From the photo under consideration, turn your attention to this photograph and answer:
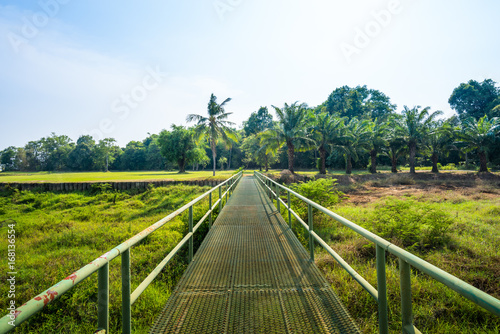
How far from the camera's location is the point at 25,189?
2002cm

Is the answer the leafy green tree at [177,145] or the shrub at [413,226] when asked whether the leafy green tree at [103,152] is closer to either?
the leafy green tree at [177,145]

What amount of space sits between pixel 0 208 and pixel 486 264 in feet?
77.1

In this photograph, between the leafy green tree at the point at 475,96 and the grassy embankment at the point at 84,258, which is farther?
the leafy green tree at the point at 475,96

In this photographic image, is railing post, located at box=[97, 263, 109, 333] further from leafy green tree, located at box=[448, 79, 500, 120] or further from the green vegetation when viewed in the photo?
leafy green tree, located at box=[448, 79, 500, 120]

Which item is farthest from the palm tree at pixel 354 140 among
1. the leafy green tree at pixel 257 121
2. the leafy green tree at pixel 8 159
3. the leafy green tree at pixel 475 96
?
the leafy green tree at pixel 8 159

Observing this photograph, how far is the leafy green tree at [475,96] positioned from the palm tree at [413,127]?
41.4m

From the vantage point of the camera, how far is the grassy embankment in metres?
3.64

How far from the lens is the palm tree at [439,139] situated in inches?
1061

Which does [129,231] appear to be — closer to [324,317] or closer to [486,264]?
[324,317]

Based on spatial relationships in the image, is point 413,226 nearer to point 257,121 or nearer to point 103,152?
point 257,121

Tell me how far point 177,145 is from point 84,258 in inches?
1436

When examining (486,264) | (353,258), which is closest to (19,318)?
(353,258)

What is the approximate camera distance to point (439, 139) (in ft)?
96.6

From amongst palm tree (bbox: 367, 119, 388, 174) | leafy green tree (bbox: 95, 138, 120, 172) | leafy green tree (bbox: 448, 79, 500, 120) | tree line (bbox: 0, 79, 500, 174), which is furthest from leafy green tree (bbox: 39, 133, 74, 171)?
leafy green tree (bbox: 448, 79, 500, 120)
